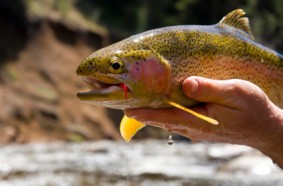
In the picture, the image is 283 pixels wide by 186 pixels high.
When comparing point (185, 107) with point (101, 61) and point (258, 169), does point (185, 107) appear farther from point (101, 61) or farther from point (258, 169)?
point (258, 169)

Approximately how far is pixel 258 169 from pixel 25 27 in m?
14.2

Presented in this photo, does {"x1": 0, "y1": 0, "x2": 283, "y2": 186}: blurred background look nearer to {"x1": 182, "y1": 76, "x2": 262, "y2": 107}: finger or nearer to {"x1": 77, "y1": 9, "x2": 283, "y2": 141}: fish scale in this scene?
{"x1": 77, "y1": 9, "x2": 283, "y2": 141}: fish scale

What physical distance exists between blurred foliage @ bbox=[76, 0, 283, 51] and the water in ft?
55.5

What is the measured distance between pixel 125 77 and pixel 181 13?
2910 centimetres

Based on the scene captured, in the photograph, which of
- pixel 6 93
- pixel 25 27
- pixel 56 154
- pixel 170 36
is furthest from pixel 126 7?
pixel 170 36

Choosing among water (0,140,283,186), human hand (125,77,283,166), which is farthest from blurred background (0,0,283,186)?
human hand (125,77,283,166)

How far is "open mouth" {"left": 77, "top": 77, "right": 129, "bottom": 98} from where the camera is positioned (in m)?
2.41

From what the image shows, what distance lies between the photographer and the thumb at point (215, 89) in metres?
2.46

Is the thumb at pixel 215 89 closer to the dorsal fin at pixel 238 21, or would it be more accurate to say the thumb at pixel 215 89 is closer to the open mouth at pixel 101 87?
the open mouth at pixel 101 87

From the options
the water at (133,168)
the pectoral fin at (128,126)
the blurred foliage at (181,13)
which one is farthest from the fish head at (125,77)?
the blurred foliage at (181,13)

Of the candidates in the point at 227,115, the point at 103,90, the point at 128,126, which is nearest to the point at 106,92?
the point at 103,90

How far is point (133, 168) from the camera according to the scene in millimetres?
9867

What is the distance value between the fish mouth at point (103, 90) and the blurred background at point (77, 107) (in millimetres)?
5721

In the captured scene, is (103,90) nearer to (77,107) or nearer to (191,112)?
(191,112)
